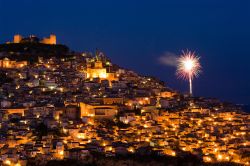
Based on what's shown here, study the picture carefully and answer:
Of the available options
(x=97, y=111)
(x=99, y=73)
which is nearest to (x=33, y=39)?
(x=99, y=73)

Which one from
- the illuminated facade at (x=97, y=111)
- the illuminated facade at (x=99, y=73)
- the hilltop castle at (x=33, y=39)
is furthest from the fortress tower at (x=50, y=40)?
the illuminated facade at (x=97, y=111)

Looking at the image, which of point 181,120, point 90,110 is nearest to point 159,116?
point 181,120

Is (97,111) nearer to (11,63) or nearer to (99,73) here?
(99,73)

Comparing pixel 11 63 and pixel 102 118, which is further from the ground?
pixel 11 63

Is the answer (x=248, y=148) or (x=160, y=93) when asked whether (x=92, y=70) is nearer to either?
(x=160, y=93)

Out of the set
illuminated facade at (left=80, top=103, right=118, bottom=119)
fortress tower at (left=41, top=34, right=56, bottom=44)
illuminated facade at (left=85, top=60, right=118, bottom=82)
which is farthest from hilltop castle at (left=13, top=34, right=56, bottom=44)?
illuminated facade at (left=80, top=103, right=118, bottom=119)

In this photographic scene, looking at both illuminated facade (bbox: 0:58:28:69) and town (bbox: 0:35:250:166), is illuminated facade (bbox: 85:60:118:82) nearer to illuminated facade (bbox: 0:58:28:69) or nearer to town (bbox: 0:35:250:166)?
town (bbox: 0:35:250:166)

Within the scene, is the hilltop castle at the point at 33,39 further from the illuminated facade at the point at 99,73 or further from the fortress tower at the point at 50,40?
the illuminated facade at the point at 99,73

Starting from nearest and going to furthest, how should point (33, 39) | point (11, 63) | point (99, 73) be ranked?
1. point (99, 73)
2. point (11, 63)
3. point (33, 39)

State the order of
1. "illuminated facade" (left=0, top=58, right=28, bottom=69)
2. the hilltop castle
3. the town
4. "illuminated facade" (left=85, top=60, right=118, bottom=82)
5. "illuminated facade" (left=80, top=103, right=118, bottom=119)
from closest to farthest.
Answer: the town, "illuminated facade" (left=80, top=103, right=118, bottom=119), "illuminated facade" (left=85, top=60, right=118, bottom=82), "illuminated facade" (left=0, top=58, right=28, bottom=69), the hilltop castle
